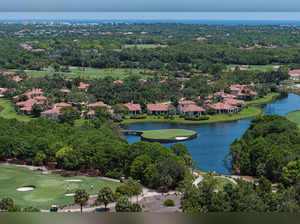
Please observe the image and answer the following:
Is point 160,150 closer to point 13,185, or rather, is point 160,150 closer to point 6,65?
point 13,185

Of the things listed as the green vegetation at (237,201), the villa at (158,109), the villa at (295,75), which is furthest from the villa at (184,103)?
the green vegetation at (237,201)

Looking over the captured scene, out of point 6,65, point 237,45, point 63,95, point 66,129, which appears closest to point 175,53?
point 237,45

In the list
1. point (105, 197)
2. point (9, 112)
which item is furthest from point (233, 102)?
point (105, 197)

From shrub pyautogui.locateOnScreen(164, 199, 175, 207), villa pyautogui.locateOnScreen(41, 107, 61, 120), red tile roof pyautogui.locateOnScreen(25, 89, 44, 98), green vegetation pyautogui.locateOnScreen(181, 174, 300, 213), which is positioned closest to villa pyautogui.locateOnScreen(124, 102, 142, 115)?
villa pyautogui.locateOnScreen(41, 107, 61, 120)

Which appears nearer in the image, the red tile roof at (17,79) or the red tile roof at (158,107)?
the red tile roof at (158,107)

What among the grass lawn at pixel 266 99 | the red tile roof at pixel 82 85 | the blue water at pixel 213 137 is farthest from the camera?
the red tile roof at pixel 82 85

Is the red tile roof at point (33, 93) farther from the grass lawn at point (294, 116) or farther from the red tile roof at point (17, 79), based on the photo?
the grass lawn at point (294, 116)

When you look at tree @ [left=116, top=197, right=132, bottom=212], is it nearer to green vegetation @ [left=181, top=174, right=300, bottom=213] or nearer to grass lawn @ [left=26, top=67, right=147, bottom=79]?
green vegetation @ [left=181, top=174, right=300, bottom=213]
